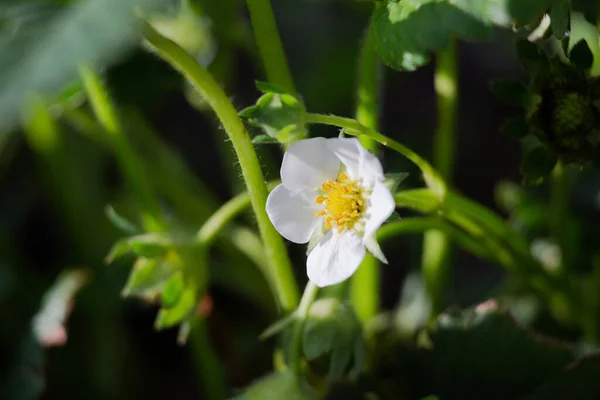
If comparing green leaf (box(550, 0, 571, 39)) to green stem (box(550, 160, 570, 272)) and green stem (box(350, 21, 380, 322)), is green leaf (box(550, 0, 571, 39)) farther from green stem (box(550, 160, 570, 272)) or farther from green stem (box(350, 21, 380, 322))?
green stem (box(550, 160, 570, 272))

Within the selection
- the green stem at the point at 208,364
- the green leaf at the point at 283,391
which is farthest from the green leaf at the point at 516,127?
the green stem at the point at 208,364

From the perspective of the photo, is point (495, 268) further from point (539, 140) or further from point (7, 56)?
point (7, 56)

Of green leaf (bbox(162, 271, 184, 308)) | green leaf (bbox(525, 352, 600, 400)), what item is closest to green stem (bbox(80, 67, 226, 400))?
green leaf (bbox(162, 271, 184, 308))

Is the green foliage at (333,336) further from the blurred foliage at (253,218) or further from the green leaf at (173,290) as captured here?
the green leaf at (173,290)

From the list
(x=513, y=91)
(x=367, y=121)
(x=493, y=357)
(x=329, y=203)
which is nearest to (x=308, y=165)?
(x=329, y=203)

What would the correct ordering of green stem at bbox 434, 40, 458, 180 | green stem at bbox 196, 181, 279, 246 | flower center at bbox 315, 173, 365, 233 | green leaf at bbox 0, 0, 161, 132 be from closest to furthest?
green leaf at bbox 0, 0, 161, 132 → flower center at bbox 315, 173, 365, 233 → green stem at bbox 196, 181, 279, 246 → green stem at bbox 434, 40, 458, 180

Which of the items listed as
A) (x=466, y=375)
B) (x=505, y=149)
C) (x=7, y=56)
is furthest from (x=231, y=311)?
(x=7, y=56)

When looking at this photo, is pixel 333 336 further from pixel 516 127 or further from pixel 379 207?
pixel 516 127
